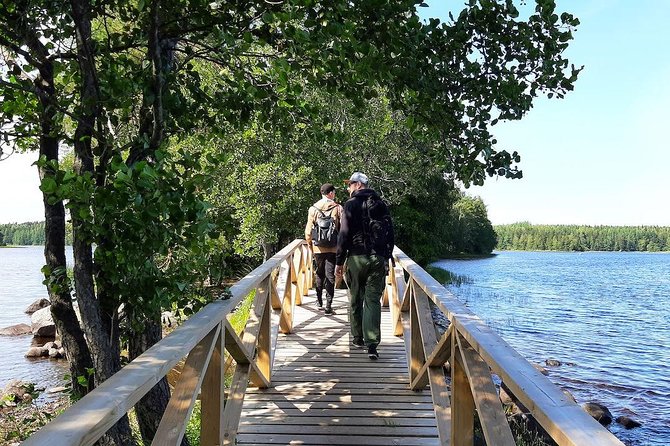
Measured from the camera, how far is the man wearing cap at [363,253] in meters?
5.85

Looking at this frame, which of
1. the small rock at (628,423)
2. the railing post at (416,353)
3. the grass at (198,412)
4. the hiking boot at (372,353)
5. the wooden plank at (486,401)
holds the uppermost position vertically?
the wooden plank at (486,401)

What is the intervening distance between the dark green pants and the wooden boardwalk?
0.39 metres

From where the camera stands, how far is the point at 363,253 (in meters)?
5.87

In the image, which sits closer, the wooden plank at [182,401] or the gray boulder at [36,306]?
the wooden plank at [182,401]

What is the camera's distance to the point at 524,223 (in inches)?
6043

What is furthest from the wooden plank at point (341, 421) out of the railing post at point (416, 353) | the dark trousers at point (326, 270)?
the dark trousers at point (326, 270)

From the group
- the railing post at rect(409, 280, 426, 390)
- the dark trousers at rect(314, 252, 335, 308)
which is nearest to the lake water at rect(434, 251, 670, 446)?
the dark trousers at rect(314, 252, 335, 308)

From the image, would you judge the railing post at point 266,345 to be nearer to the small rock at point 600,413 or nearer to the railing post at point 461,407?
the railing post at point 461,407

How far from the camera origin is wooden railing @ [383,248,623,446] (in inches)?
66.0

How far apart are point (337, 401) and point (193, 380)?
2.65 meters

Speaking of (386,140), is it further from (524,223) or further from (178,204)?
(524,223)

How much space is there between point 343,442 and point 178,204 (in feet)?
7.52

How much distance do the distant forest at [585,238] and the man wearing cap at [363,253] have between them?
125572mm

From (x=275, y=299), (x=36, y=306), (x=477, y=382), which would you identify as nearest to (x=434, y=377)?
(x=477, y=382)
